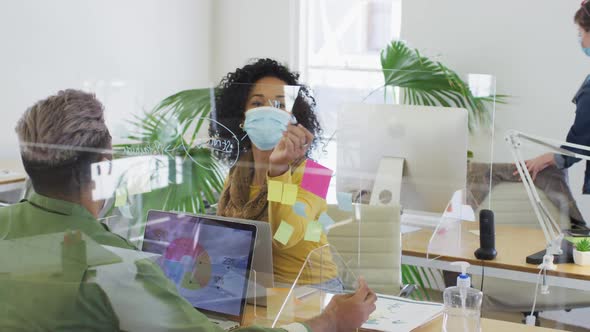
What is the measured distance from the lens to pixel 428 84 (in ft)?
10.7

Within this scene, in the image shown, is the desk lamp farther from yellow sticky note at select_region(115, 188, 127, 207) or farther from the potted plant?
yellow sticky note at select_region(115, 188, 127, 207)

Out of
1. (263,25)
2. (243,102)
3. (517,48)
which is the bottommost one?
(243,102)

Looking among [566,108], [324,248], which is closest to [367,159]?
[324,248]

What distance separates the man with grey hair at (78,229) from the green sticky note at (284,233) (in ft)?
0.69

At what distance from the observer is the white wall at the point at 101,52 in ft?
5.53

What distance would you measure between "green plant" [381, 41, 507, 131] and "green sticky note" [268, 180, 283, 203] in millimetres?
422

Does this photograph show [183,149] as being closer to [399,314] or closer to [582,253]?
[399,314]

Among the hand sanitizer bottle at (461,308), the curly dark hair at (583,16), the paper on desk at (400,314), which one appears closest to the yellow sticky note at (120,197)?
the paper on desk at (400,314)

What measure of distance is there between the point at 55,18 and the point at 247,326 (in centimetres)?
139

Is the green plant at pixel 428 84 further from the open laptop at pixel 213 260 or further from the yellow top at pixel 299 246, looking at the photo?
the open laptop at pixel 213 260

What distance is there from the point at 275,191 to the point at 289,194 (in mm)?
36

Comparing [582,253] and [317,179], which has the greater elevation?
[317,179]

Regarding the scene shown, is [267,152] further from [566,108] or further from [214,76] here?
[566,108]

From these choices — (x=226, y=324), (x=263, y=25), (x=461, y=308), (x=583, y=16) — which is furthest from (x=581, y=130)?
(x=263, y=25)
